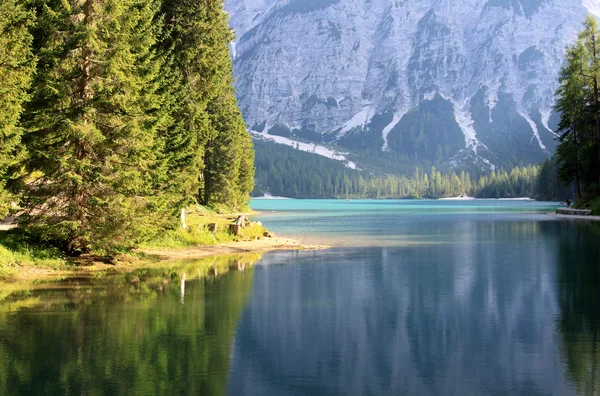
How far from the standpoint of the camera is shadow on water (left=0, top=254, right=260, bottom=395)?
12.5m

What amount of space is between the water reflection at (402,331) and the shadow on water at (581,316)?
7.3 inches

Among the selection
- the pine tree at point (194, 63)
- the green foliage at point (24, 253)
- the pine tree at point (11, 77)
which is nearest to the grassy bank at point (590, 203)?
the pine tree at point (194, 63)

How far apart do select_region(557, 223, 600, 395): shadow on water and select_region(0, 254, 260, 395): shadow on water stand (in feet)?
22.4

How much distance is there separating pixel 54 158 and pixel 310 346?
17.1m

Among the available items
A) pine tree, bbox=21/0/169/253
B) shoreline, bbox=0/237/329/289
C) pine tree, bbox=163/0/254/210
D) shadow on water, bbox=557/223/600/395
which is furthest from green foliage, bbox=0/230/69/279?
shadow on water, bbox=557/223/600/395

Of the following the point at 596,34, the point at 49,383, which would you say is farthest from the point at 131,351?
the point at 596,34

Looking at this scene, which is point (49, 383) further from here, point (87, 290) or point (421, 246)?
point (421, 246)

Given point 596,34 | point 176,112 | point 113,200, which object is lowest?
point 113,200

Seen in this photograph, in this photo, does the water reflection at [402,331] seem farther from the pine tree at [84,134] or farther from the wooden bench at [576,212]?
the wooden bench at [576,212]

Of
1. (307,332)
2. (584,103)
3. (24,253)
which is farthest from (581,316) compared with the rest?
(584,103)

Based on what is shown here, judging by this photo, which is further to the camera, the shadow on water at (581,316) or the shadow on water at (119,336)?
the shadow on water at (581,316)

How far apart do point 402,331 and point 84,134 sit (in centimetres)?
1730

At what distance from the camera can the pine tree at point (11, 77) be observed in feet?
84.9

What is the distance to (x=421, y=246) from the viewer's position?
4544 centimetres
